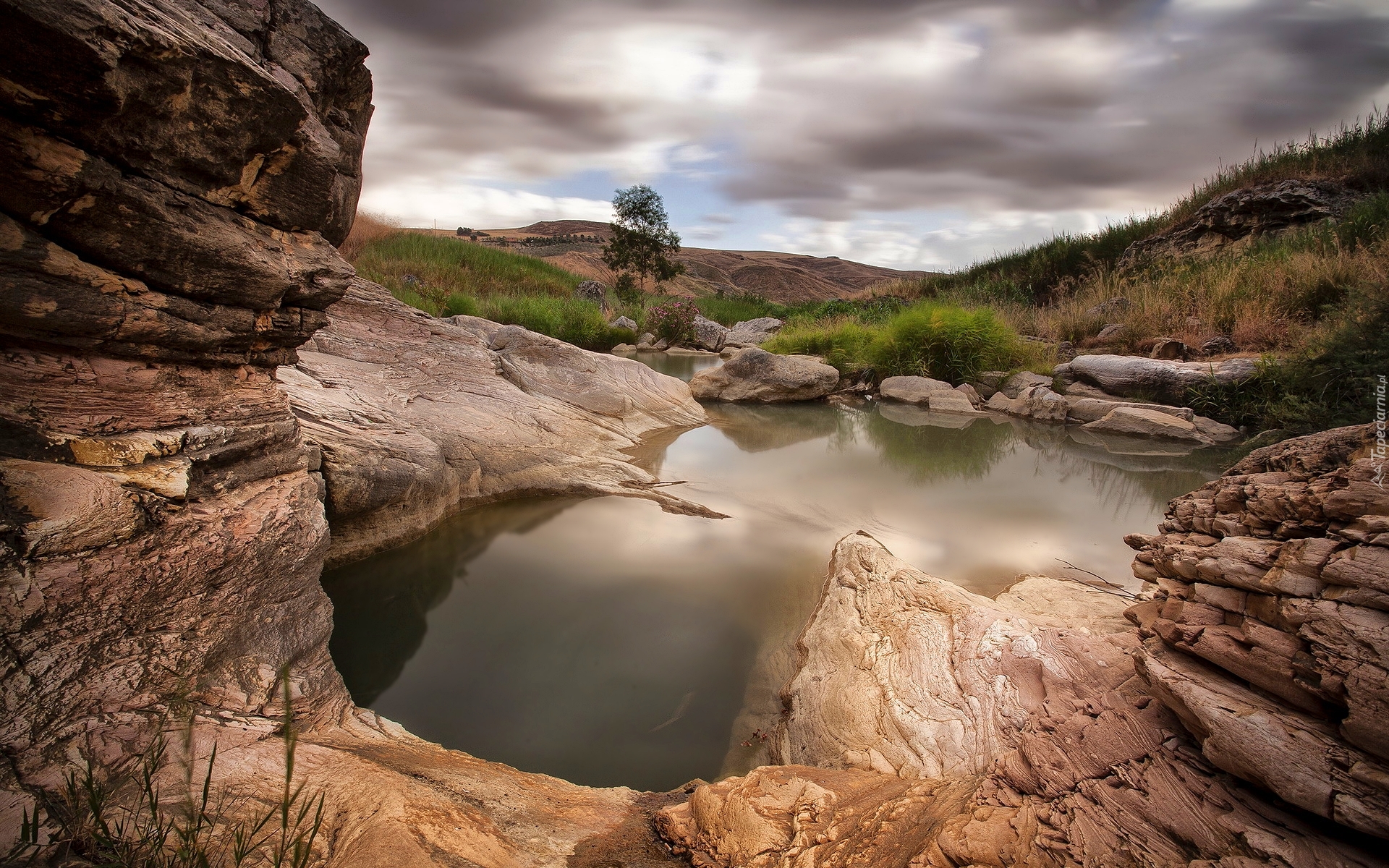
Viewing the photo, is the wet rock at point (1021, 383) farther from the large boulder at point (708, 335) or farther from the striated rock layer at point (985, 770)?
the large boulder at point (708, 335)

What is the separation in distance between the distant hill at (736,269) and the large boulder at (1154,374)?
28.6 metres

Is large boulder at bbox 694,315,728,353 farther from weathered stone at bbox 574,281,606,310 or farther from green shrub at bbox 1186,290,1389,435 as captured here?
green shrub at bbox 1186,290,1389,435

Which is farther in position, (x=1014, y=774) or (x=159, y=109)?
(x=159, y=109)

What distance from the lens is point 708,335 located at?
16.0 m

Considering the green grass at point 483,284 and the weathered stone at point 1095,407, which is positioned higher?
the green grass at point 483,284

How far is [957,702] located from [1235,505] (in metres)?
1.14

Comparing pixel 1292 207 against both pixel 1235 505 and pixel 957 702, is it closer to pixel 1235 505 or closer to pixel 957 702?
pixel 1235 505

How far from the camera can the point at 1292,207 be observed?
12328 millimetres

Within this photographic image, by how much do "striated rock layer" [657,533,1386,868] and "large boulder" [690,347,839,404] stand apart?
22.4ft

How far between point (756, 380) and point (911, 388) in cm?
269

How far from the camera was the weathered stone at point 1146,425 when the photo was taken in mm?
6891

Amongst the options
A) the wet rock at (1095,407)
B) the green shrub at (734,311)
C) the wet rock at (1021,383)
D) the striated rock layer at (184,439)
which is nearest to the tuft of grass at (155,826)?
the striated rock layer at (184,439)

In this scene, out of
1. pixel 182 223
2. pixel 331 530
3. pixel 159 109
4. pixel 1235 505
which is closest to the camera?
pixel 159 109

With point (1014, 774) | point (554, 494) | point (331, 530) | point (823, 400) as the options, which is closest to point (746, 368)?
point (823, 400)
